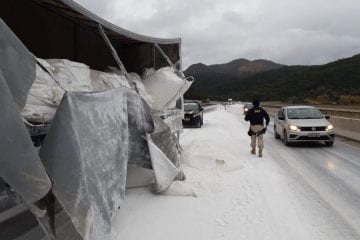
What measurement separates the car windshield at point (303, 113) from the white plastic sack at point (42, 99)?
45.3 feet

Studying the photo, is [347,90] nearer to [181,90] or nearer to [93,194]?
[181,90]

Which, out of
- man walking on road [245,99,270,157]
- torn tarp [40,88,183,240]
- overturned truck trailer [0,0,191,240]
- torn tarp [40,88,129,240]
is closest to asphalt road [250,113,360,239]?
man walking on road [245,99,270,157]

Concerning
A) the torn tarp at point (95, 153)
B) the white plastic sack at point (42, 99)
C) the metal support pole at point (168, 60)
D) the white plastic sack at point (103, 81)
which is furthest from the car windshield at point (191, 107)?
the white plastic sack at point (42, 99)

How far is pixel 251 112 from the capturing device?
1449 cm

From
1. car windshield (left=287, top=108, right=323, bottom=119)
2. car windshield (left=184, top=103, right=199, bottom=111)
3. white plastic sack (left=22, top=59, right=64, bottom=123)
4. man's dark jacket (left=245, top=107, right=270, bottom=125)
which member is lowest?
car windshield (left=184, top=103, right=199, bottom=111)

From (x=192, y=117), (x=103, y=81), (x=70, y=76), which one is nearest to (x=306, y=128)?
(x=103, y=81)

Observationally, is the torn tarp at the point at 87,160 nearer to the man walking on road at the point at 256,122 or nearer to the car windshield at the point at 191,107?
the man walking on road at the point at 256,122

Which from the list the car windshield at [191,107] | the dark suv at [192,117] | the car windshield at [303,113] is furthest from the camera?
the car windshield at [191,107]

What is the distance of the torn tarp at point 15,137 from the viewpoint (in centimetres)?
339

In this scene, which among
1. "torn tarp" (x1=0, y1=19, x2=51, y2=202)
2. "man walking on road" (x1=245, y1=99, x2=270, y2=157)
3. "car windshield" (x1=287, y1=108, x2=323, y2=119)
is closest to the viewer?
"torn tarp" (x1=0, y1=19, x2=51, y2=202)

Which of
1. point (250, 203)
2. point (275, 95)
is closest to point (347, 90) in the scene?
point (275, 95)

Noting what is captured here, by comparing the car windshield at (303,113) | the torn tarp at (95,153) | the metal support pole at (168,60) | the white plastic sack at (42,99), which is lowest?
the car windshield at (303,113)

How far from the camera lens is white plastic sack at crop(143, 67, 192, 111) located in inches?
441

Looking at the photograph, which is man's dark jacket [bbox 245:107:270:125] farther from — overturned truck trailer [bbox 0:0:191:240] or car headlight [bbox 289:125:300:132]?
overturned truck trailer [bbox 0:0:191:240]
